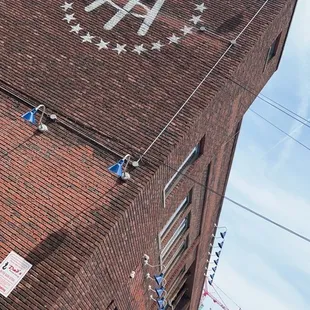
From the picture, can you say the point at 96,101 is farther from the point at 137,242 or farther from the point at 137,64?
the point at 137,242

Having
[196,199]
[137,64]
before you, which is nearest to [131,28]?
[137,64]

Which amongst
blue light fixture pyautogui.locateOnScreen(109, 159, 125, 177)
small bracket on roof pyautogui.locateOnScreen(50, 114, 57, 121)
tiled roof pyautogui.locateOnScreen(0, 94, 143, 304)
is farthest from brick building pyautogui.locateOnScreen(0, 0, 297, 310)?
blue light fixture pyautogui.locateOnScreen(109, 159, 125, 177)

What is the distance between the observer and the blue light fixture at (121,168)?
10.3m

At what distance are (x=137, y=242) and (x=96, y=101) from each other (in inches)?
157

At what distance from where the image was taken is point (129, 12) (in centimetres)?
1498

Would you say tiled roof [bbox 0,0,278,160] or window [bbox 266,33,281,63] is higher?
window [bbox 266,33,281,63]

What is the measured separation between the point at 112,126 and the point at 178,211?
203 inches

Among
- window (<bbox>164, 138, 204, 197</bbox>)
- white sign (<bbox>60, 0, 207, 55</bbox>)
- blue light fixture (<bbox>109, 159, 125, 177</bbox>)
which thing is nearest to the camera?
blue light fixture (<bbox>109, 159, 125, 177</bbox>)

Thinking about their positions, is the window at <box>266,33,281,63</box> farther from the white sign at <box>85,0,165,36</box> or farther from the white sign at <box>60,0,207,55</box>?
the white sign at <box>85,0,165,36</box>

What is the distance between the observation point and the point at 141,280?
44.9ft

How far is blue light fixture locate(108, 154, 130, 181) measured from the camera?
10.3 metres

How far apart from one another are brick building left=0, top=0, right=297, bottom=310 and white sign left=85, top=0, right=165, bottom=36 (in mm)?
53

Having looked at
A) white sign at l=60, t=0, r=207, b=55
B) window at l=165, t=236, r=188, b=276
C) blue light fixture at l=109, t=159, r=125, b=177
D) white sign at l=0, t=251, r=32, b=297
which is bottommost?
white sign at l=0, t=251, r=32, b=297

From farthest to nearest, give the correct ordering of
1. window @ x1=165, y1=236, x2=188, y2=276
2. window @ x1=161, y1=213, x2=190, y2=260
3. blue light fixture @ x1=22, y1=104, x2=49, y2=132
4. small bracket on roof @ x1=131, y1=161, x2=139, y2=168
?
window @ x1=165, y1=236, x2=188, y2=276
window @ x1=161, y1=213, x2=190, y2=260
small bracket on roof @ x1=131, y1=161, x2=139, y2=168
blue light fixture @ x1=22, y1=104, x2=49, y2=132
